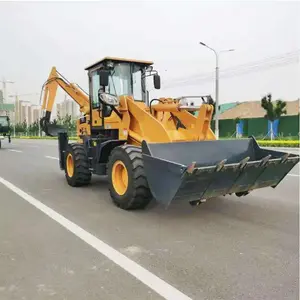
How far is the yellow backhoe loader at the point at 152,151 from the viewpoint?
5.26m

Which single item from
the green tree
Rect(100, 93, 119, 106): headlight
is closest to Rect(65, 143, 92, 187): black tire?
Rect(100, 93, 119, 106): headlight

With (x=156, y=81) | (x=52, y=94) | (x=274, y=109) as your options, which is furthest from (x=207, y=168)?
(x=274, y=109)

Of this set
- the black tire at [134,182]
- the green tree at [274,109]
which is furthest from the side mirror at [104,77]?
the green tree at [274,109]

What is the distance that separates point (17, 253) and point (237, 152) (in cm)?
387

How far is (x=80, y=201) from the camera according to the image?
23.0ft

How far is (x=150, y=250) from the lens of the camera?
432 centimetres

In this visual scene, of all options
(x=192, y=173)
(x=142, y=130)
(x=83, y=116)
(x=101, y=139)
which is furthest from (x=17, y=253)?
(x=83, y=116)

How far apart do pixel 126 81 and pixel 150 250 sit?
4.37 meters

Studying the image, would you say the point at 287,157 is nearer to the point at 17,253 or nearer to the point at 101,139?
the point at 101,139

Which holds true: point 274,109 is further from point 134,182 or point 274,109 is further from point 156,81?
point 134,182

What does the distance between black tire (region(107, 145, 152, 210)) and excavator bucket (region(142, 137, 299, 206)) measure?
15.3 inches

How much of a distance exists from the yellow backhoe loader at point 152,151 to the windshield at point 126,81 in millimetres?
21

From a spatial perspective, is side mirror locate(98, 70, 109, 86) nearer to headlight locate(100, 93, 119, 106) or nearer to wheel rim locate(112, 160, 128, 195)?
headlight locate(100, 93, 119, 106)

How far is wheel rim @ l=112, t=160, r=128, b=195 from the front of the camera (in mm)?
6402
